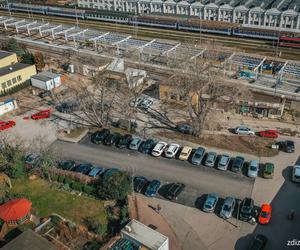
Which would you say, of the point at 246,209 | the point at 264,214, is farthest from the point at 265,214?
the point at 246,209

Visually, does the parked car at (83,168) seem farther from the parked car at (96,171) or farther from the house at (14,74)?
the house at (14,74)

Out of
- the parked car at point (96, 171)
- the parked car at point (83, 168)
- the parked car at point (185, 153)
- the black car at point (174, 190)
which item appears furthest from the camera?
the parked car at point (185, 153)

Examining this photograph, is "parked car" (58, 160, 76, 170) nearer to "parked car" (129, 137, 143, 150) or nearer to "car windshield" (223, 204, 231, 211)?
"parked car" (129, 137, 143, 150)

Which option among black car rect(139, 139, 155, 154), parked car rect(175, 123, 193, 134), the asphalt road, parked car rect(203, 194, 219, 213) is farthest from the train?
parked car rect(203, 194, 219, 213)

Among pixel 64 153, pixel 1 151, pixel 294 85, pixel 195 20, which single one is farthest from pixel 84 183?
pixel 195 20

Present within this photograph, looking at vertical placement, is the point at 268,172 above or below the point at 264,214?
above

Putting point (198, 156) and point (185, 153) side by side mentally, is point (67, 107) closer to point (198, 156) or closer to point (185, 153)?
point (185, 153)

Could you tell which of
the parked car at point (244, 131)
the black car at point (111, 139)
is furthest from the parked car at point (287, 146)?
Result: the black car at point (111, 139)
